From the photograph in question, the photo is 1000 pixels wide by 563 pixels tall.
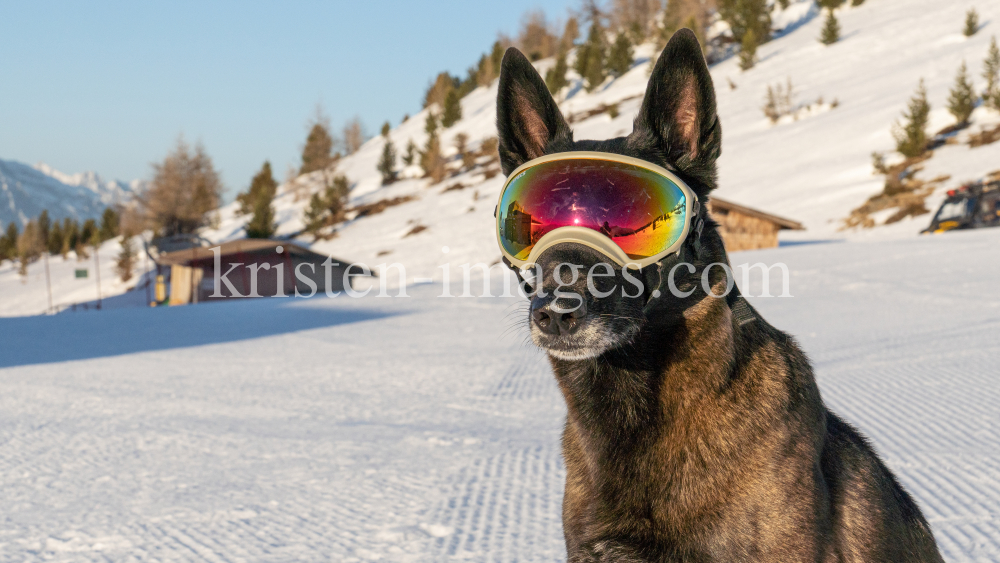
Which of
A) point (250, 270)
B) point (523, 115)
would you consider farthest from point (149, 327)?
point (250, 270)

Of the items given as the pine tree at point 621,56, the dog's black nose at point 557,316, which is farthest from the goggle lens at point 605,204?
the pine tree at point 621,56

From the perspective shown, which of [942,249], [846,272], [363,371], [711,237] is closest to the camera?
[711,237]

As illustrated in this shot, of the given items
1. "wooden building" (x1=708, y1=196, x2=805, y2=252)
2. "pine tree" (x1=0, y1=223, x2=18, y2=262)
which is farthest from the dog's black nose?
"pine tree" (x1=0, y1=223, x2=18, y2=262)

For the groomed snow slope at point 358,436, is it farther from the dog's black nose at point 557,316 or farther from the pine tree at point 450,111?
the pine tree at point 450,111

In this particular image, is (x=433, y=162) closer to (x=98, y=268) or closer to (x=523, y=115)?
(x=98, y=268)

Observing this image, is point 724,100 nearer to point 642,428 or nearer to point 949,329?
point 949,329

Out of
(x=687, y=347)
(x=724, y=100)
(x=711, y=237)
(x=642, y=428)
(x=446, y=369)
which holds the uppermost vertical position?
(x=724, y=100)

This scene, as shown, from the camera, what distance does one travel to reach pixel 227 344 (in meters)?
9.34

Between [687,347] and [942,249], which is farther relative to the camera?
[942,249]

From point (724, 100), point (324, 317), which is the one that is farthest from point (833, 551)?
point (724, 100)

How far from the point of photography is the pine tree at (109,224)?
7281 cm

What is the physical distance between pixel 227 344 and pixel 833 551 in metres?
8.89

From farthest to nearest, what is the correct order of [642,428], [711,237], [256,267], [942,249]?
[256,267]
[942,249]
[711,237]
[642,428]

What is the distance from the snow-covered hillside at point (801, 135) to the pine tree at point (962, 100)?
2.67 feet
